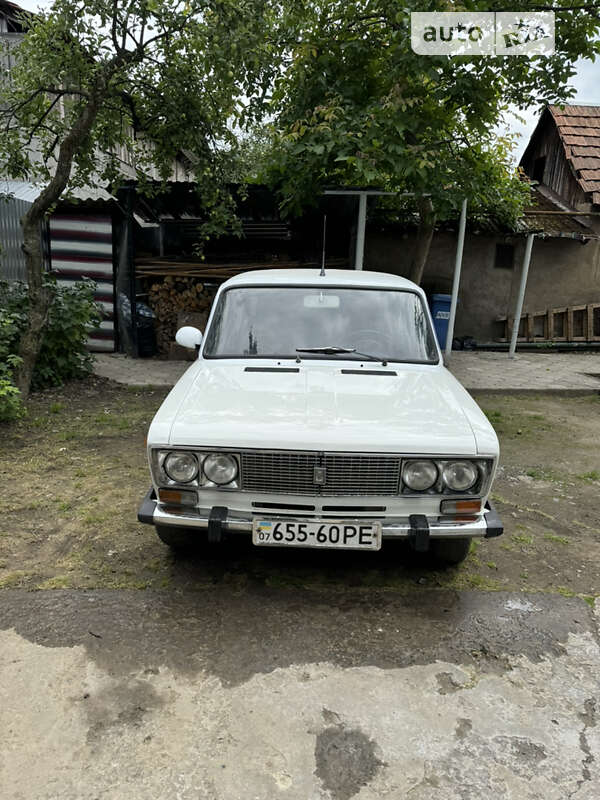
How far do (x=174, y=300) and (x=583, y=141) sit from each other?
11374mm

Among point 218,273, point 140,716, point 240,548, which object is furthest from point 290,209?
Answer: point 140,716

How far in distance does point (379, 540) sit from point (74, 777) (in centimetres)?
161

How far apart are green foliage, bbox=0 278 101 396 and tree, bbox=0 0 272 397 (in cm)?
30

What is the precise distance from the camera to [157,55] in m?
7.06

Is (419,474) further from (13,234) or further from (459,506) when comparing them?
(13,234)

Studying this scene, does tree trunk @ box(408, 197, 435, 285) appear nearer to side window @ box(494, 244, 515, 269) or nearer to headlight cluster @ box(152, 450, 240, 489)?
side window @ box(494, 244, 515, 269)

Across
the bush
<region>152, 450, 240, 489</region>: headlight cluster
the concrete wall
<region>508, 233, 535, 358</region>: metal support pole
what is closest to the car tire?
<region>152, 450, 240, 489</region>: headlight cluster

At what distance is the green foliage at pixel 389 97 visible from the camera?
7.11 metres

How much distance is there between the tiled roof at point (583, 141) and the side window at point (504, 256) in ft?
7.91

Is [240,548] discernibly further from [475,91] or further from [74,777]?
[475,91]

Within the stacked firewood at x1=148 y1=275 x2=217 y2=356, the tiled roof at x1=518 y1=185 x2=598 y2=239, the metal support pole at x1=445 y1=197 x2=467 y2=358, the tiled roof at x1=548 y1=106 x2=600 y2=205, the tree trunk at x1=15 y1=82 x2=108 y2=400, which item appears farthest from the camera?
the tiled roof at x1=548 y1=106 x2=600 y2=205

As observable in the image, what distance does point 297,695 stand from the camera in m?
2.57

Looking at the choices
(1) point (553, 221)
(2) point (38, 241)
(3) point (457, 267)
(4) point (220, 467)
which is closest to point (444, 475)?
(4) point (220, 467)

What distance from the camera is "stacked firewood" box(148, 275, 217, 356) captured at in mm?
10516
